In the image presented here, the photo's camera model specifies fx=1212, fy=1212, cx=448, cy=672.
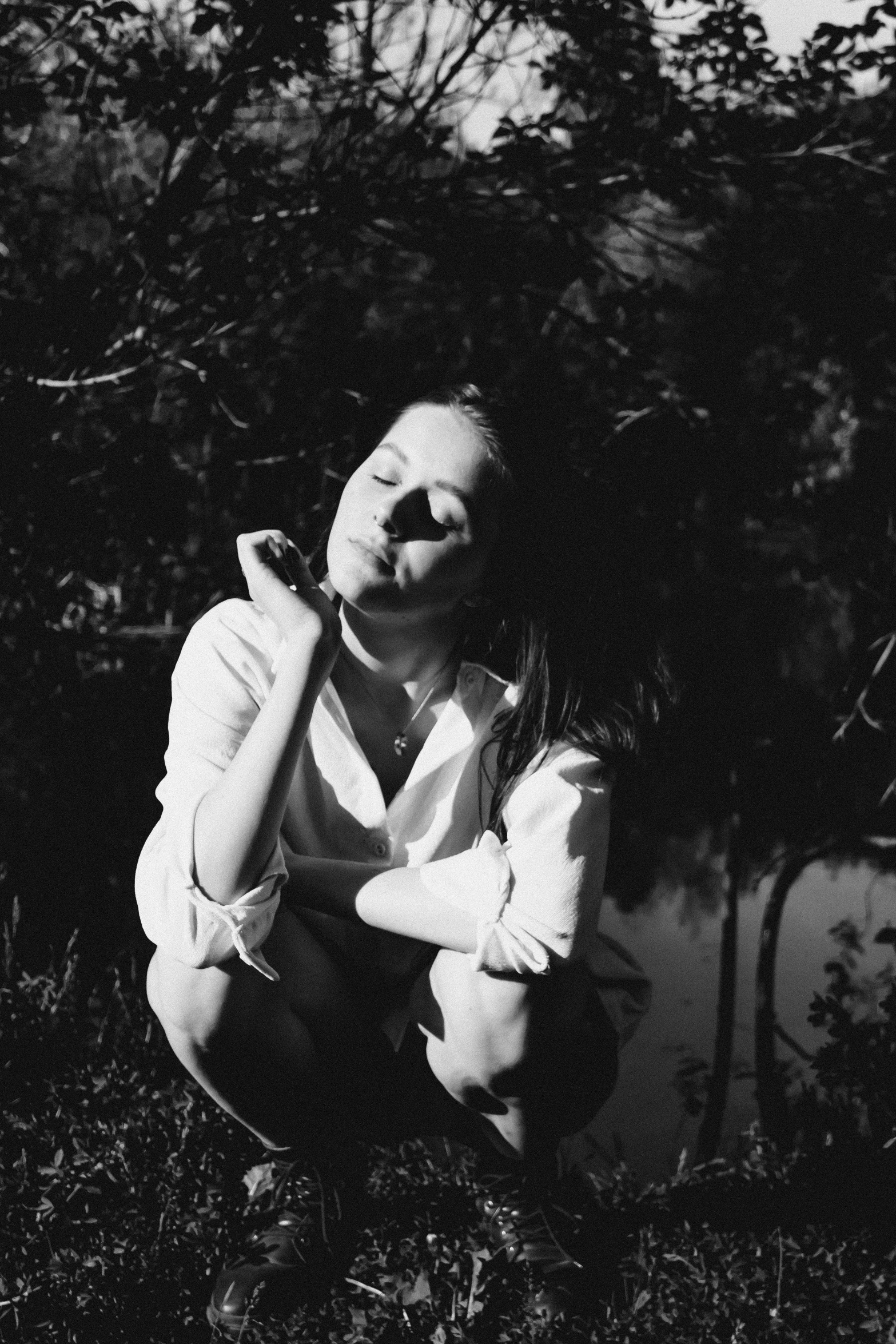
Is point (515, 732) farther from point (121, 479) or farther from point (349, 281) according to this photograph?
point (349, 281)

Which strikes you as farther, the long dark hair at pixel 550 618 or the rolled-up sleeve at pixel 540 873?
the long dark hair at pixel 550 618

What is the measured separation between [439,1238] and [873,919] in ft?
9.14

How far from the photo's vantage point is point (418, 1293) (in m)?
2.04

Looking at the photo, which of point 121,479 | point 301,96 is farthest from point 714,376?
point 121,479

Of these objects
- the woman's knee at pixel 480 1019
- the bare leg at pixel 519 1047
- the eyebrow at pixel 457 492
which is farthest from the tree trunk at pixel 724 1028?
the eyebrow at pixel 457 492

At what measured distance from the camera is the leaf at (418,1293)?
6.69 feet

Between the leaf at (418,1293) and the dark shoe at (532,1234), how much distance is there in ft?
0.56

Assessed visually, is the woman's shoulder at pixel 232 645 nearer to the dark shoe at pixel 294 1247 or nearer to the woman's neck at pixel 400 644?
the woman's neck at pixel 400 644

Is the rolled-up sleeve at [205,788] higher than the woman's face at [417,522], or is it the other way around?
the woman's face at [417,522]

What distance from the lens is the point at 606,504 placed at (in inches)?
115

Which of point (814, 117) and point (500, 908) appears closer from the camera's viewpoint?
point (500, 908)

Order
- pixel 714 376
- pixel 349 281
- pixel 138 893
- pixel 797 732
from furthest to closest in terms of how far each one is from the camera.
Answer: pixel 349 281, pixel 797 732, pixel 714 376, pixel 138 893

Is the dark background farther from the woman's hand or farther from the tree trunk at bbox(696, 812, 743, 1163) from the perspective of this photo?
the woman's hand

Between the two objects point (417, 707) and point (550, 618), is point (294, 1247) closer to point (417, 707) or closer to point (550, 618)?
point (417, 707)
